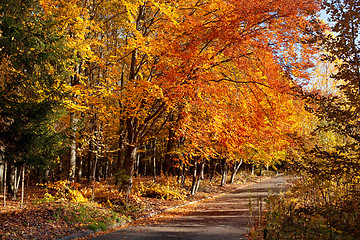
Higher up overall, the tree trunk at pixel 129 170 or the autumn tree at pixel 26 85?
the autumn tree at pixel 26 85

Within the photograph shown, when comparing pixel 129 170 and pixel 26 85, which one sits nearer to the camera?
pixel 26 85

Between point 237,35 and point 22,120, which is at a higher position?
point 237,35

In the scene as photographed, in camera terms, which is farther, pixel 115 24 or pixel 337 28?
pixel 115 24

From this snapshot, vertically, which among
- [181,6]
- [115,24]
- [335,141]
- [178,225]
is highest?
[115,24]

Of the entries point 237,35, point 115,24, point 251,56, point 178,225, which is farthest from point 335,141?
point 115,24

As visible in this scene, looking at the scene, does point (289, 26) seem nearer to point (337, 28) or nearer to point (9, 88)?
point (337, 28)

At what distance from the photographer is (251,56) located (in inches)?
458

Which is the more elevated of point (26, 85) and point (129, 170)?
point (26, 85)

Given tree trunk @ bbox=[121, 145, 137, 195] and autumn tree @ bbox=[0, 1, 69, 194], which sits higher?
autumn tree @ bbox=[0, 1, 69, 194]

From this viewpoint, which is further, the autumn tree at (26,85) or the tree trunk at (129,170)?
the tree trunk at (129,170)

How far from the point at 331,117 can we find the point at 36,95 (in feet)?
31.5

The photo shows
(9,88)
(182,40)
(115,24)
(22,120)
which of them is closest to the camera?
(22,120)

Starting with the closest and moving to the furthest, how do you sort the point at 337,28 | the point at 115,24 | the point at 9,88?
the point at 337,28
the point at 9,88
the point at 115,24

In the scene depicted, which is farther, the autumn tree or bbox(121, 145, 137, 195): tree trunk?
bbox(121, 145, 137, 195): tree trunk
